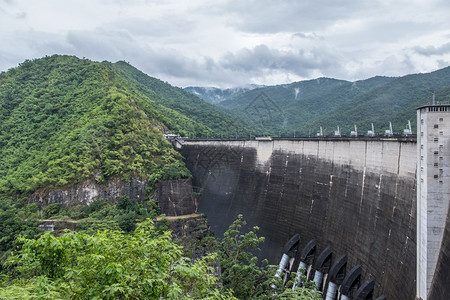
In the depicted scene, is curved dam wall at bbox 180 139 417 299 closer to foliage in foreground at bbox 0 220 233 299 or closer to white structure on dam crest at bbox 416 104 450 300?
white structure on dam crest at bbox 416 104 450 300

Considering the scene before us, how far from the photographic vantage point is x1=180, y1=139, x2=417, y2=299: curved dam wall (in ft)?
49.0

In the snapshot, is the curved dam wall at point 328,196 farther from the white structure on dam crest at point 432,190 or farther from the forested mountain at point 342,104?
the forested mountain at point 342,104

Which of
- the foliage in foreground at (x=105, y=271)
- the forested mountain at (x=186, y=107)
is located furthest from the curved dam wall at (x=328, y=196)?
the forested mountain at (x=186, y=107)

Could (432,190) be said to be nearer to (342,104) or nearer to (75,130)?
(75,130)

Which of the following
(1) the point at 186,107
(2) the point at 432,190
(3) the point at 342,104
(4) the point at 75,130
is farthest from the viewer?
(3) the point at 342,104

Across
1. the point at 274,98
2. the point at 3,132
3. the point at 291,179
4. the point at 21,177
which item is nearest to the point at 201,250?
the point at 291,179

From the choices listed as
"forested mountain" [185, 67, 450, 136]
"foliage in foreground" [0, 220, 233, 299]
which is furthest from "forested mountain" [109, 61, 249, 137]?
"foliage in foreground" [0, 220, 233, 299]

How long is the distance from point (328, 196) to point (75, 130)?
89.8 feet

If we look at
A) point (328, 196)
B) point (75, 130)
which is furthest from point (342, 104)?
point (328, 196)

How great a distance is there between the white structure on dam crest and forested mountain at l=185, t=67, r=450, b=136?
33.9 metres

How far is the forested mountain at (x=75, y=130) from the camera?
1283 inches

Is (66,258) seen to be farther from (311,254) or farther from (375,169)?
(311,254)

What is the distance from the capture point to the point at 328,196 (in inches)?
858

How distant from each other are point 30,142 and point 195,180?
61.1 ft
